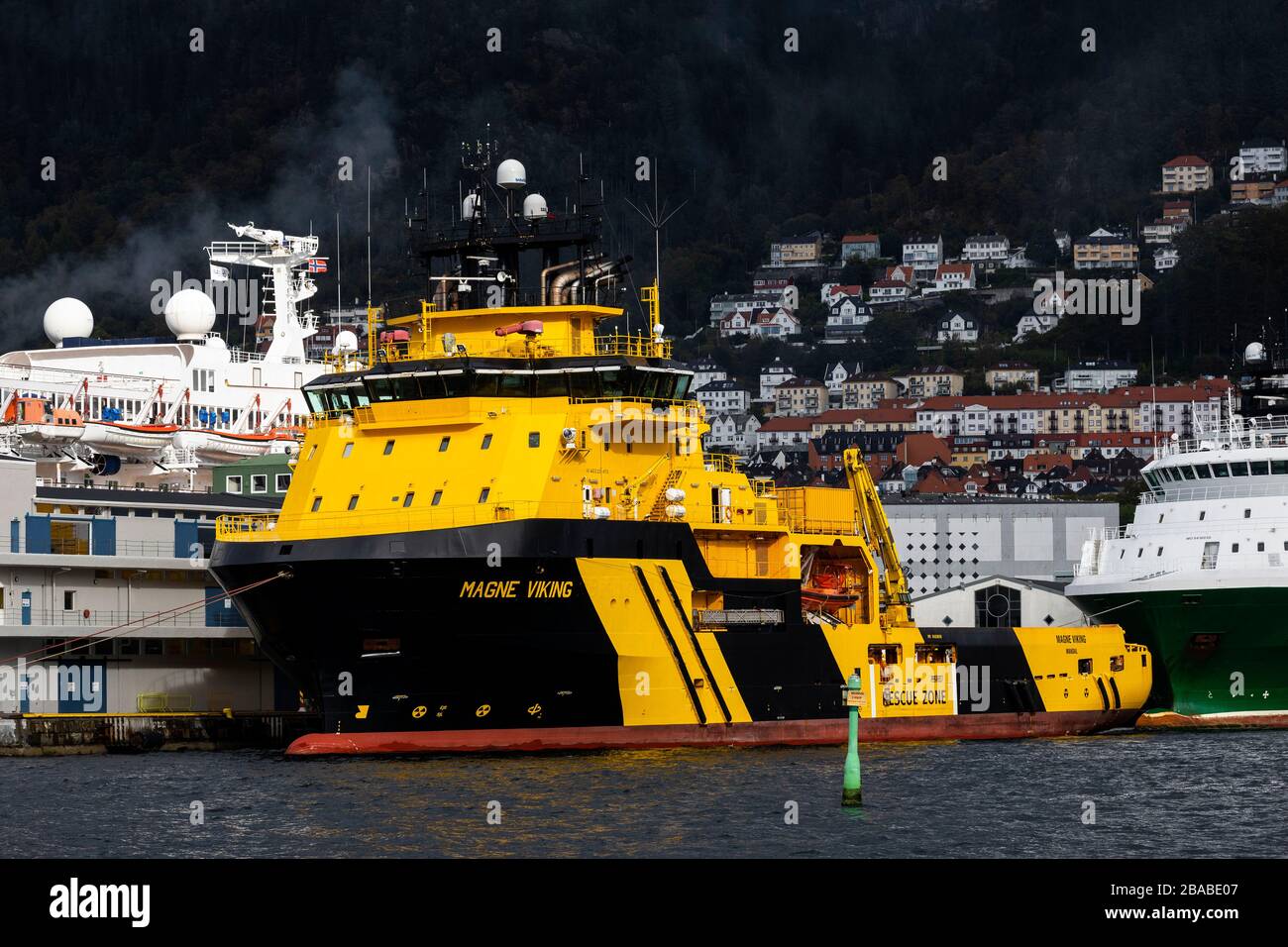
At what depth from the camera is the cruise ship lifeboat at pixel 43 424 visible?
201 feet

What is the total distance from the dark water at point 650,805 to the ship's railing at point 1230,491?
11.3 m

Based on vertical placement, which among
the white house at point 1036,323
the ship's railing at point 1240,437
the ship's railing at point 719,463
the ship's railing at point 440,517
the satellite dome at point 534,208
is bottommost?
the ship's railing at point 440,517

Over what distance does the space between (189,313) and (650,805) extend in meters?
42.0

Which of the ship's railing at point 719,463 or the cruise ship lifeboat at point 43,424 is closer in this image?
the ship's railing at point 719,463

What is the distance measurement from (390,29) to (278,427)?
105103 mm

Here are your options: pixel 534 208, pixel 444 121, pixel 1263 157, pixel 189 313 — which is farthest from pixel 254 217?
pixel 1263 157

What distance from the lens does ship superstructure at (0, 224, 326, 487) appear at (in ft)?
207

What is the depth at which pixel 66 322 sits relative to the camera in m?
73.6

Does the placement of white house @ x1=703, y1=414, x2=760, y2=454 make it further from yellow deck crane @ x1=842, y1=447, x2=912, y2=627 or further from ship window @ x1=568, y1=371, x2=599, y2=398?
ship window @ x1=568, y1=371, x2=599, y2=398

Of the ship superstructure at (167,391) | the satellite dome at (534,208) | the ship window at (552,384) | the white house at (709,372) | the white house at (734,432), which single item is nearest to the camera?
the ship window at (552,384)

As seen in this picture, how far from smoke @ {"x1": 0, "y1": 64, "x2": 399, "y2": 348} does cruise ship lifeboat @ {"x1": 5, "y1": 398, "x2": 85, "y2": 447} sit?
5441 cm

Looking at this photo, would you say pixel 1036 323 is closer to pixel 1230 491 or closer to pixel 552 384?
pixel 1230 491

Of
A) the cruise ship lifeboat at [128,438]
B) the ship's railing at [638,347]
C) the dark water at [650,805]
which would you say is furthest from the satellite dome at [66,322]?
the ship's railing at [638,347]

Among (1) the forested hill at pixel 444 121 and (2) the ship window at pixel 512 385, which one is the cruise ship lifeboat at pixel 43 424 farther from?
(1) the forested hill at pixel 444 121
